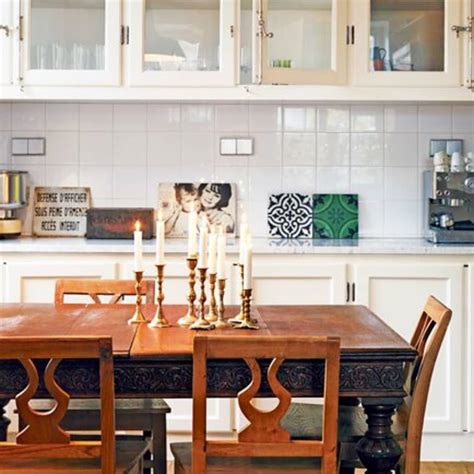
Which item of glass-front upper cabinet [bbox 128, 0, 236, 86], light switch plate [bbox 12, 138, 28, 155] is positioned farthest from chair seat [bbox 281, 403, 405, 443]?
light switch plate [bbox 12, 138, 28, 155]

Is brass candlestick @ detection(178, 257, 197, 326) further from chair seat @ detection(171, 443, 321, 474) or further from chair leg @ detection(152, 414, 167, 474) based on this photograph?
chair seat @ detection(171, 443, 321, 474)

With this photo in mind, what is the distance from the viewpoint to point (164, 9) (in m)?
4.02

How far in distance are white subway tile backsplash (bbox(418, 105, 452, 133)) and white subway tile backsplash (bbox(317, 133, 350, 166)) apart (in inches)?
14.2

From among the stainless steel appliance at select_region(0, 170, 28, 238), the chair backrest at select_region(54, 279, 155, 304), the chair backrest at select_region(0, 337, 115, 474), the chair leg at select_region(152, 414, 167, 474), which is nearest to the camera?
the chair backrest at select_region(0, 337, 115, 474)

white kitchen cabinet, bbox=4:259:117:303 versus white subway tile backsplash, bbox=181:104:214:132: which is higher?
white subway tile backsplash, bbox=181:104:214:132

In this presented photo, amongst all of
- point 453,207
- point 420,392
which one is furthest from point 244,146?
point 420,392

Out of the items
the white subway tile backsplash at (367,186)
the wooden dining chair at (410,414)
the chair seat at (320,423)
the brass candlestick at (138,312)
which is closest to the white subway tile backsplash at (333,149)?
A: the white subway tile backsplash at (367,186)

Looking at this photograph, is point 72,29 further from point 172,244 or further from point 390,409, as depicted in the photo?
point 390,409

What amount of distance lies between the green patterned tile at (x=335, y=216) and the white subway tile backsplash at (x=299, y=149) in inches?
7.1

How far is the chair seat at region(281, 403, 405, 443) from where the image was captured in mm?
2494

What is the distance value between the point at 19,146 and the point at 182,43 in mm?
961

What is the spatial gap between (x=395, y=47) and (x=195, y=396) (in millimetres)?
2452

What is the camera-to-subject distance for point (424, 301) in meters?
3.76

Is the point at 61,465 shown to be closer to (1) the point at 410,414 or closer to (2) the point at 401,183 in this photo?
(1) the point at 410,414
